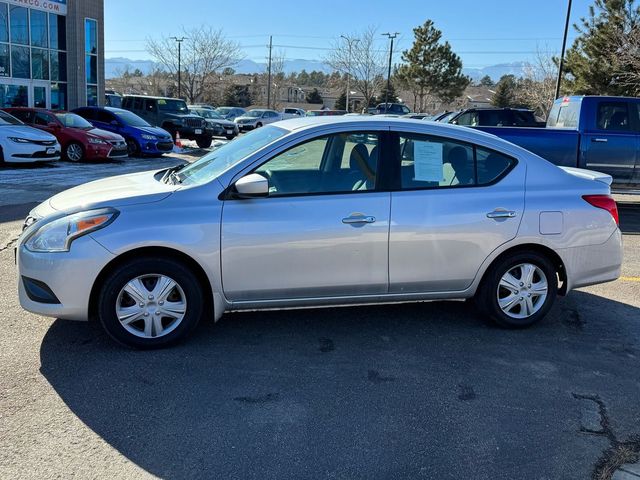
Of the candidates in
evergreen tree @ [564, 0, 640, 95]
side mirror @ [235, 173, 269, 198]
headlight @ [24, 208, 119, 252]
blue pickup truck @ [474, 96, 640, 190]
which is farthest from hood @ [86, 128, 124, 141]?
evergreen tree @ [564, 0, 640, 95]

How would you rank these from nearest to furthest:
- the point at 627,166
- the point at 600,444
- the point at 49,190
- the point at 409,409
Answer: the point at 600,444 → the point at 409,409 → the point at 627,166 → the point at 49,190

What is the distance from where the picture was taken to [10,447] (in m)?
3.06

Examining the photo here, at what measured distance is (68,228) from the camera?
401 centimetres

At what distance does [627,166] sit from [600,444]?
8368mm

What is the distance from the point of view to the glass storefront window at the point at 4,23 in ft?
81.1

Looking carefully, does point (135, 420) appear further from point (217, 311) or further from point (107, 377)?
point (217, 311)

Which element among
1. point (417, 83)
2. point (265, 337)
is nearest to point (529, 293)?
point (265, 337)

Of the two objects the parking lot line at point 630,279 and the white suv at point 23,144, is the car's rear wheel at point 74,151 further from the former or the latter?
the parking lot line at point 630,279

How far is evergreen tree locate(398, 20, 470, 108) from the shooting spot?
Answer: 187 ft

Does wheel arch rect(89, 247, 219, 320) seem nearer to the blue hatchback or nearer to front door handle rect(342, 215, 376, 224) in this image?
front door handle rect(342, 215, 376, 224)

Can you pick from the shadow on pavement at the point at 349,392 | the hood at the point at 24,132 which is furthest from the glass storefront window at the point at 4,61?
the shadow on pavement at the point at 349,392

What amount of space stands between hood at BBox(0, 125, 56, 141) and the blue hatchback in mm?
3591

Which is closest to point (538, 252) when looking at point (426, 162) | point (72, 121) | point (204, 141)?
point (426, 162)

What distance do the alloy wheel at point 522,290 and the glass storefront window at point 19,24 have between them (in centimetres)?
2648
